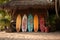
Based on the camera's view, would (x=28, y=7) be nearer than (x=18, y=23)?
Yes

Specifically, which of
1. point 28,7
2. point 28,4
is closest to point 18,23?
point 28,7

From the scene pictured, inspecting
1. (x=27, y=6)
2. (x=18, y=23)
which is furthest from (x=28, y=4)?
(x=18, y=23)

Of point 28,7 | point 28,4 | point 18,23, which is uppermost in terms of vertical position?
point 28,4

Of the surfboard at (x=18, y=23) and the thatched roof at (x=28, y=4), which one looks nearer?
the thatched roof at (x=28, y=4)

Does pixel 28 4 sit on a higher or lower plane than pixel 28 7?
higher

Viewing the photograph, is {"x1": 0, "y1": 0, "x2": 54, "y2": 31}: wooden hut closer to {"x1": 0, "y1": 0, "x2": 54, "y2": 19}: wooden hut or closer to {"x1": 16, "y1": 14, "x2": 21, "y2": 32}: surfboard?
{"x1": 0, "y1": 0, "x2": 54, "y2": 19}: wooden hut

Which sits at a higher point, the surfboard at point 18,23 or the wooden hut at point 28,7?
the wooden hut at point 28,7

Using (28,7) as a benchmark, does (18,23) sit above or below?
below

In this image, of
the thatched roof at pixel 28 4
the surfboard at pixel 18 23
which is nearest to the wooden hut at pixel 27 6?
the thatched roof at pixel 28 4

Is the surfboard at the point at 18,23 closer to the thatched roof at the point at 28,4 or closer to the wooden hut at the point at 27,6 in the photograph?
the wooden hut at the point at 27,6

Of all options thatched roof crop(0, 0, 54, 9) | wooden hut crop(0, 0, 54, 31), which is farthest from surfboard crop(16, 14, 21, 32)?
thatched roof crop(0, 0, 54, 9)

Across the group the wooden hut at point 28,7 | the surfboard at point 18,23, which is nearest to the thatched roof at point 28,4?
the wooden hut at point 28,7

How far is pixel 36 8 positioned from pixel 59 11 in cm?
259

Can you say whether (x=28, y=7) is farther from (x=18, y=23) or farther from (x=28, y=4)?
(x=18, y=23)
